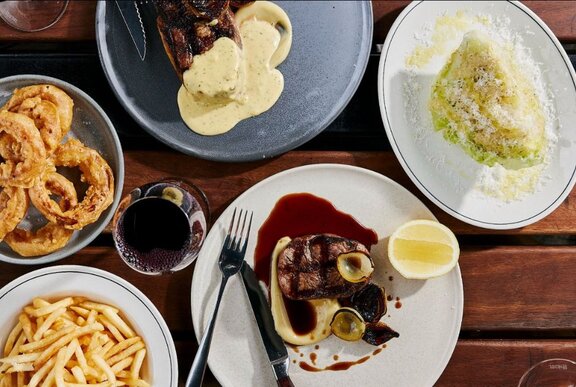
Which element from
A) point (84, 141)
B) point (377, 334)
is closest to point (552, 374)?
point (377, 334)

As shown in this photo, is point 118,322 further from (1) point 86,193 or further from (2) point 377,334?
(2) point 377,334

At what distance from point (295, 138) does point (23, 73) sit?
0.96 metres

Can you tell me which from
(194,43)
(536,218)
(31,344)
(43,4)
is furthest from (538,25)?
(31,344)

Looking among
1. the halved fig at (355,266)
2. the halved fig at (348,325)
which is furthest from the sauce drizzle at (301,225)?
the halved fig at (348,325)

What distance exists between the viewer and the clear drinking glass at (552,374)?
2174mm

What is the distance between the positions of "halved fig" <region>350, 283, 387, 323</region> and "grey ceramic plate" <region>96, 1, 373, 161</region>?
53 cm

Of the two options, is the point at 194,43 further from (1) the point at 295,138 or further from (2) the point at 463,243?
(2) the point at 463,243

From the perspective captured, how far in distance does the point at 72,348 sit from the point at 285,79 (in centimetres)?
109

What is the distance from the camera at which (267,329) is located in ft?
7.04

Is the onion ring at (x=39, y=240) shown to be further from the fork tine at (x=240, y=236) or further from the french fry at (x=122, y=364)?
the fork tine at (x=240, y=236)

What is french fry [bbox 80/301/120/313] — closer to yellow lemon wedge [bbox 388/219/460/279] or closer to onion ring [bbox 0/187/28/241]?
onion ring [bbox 0/187/28/241]

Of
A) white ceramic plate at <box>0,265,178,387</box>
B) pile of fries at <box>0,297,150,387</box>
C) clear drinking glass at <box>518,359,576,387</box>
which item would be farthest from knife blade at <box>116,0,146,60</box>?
clear drinking glass at <box>518,359,576,387</box>

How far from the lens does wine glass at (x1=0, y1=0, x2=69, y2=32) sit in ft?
7.29

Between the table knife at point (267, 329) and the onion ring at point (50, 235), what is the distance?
58cm
